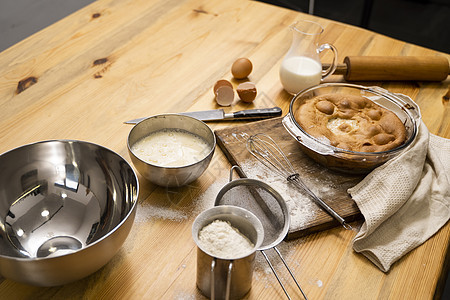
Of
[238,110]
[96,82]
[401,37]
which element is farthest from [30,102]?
[401,37]

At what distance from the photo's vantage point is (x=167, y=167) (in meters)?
0.84

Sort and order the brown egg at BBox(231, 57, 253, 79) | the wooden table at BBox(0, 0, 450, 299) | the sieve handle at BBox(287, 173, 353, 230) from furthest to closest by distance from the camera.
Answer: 1. the brown egg at BBox(231, 57, 253, 79)
2. the sieve handle at BBox(287, 173, 353, 230)
3. the wooden table at BBox(0, 0, 450, 299)

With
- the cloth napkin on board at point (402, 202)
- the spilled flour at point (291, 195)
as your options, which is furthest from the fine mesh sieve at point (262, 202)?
the cloth napkin on board at point (402, 202)

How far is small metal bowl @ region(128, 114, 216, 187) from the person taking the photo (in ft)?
2.81

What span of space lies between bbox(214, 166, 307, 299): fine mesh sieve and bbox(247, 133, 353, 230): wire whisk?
0.37 feet

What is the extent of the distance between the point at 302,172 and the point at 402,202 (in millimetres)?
213

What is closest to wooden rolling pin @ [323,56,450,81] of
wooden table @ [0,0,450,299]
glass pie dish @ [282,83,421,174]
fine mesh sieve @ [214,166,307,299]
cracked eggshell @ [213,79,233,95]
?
wooden table @ [0,0,450,299]

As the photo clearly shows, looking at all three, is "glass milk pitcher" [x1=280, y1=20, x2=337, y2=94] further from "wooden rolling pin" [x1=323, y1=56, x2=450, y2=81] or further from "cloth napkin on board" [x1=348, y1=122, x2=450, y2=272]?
"cloth napkin on board" [x1=348, y1=122, x2=450, y2=272]

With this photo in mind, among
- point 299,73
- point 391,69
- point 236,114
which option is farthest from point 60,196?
point 391,69

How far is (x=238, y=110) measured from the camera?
3.84ft

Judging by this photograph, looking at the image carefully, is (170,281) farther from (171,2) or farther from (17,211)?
(171,2)

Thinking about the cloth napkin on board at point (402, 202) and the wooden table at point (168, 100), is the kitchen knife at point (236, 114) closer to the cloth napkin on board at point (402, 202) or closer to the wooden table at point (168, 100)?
the wooden table at point (168, 100)

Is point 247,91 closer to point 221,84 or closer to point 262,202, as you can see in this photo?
point 221,84

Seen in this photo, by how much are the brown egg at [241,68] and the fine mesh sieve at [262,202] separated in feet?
1.58
